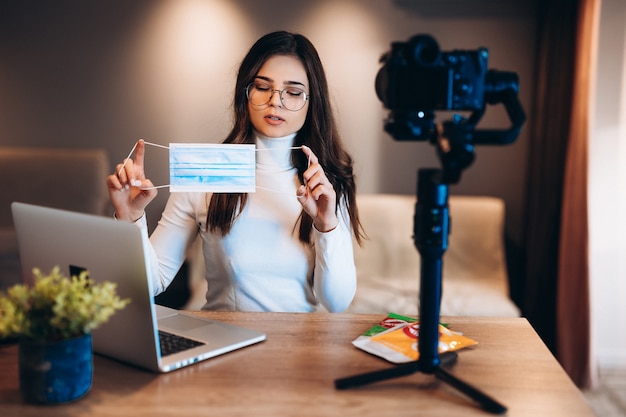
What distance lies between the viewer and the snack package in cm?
120

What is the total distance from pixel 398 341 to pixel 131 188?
0.76 metres

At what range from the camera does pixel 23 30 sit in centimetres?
370

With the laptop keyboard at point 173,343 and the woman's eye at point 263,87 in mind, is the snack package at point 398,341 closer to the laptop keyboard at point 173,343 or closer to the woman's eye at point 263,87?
the laptop keyboard at point 173,343

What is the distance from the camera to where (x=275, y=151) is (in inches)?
73.0

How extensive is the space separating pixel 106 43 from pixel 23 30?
54 cm

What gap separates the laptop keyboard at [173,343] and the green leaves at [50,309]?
241 millimetres

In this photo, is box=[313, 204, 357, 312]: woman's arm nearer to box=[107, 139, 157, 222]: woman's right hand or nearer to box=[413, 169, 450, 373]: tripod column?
box=[107, 139, 157, 222]: woman's right hand

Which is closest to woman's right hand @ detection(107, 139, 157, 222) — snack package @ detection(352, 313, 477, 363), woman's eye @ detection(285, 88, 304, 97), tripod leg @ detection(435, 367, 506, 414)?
woman's eye @ detection(285, 88, 304, 97)

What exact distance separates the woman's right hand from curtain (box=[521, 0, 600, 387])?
2303mm

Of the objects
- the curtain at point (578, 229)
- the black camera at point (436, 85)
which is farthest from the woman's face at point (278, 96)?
the curtain at point (578, 229)

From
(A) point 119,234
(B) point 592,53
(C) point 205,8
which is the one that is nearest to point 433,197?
(A) point 119,234

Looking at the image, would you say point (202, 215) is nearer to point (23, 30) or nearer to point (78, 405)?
point (78, 405)

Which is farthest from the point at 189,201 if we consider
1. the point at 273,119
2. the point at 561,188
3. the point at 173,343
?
the point at 561,188

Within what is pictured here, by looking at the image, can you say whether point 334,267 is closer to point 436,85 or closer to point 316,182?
point 316,182
